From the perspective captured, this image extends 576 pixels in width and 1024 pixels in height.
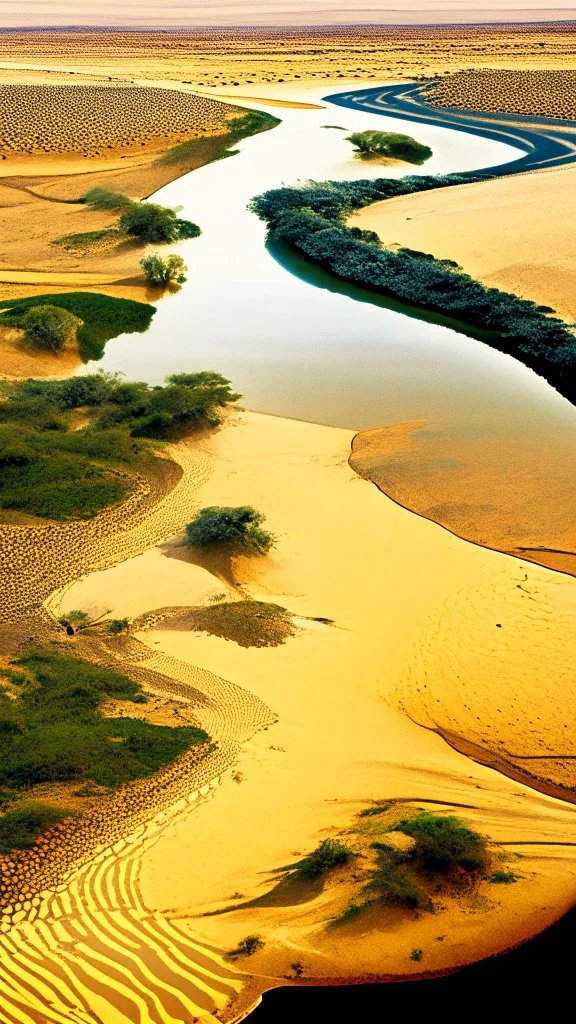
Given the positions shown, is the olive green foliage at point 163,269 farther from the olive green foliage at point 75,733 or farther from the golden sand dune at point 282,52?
the golden sand dune at point 282,52

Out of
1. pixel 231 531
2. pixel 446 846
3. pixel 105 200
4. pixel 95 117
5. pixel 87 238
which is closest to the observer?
pixel 446 846

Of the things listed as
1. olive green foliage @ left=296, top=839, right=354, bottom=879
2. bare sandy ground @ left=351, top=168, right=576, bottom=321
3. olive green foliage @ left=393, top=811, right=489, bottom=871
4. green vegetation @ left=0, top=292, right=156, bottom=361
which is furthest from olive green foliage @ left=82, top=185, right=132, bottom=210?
olive green foliage @ left=393, top=811, right=489, bottom=871

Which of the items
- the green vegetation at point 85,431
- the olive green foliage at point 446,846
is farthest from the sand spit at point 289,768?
the green vegetation at point 85,431

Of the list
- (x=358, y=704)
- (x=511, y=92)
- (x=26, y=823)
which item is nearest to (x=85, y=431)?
(x=358, y=704)

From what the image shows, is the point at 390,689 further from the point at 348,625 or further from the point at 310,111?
the point at 310,111

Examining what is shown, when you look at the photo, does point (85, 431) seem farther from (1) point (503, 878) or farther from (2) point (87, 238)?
(2) point (87, 238)

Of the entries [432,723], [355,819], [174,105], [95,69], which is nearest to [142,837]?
[355,819]
